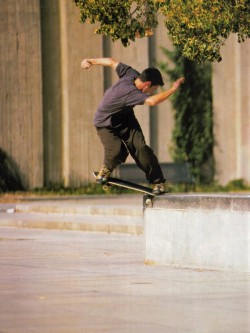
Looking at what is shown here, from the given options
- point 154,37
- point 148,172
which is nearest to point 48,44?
point 154,37

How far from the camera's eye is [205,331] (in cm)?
820

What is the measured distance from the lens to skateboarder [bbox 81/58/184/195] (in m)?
12.2

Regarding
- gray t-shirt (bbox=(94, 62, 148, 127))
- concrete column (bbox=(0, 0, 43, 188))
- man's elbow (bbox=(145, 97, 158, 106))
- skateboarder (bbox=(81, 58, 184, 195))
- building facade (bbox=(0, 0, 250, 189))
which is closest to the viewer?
man's elbow (bbox=(145, 97, 158, 106))

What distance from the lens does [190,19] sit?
16172 mm

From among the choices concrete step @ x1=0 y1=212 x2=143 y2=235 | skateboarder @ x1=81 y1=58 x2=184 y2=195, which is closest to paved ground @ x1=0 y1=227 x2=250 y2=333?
skateboarder @ x1=81 y1=58 x2=184 y2=195

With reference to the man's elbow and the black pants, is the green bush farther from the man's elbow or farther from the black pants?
the man's elbow

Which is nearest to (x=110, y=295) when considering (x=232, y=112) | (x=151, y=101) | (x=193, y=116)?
(x=151, y=101)

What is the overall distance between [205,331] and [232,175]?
62.0ft

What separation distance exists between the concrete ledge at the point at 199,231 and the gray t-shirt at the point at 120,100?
0.96m

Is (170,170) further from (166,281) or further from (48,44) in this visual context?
(166,281)

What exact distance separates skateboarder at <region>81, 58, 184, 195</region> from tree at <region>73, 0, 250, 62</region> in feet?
12.5

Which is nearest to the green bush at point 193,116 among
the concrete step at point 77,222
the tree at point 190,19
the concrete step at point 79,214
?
the concrete step at point 79,214

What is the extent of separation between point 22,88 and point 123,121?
1345cm

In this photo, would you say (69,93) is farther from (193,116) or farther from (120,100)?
(120,100)
